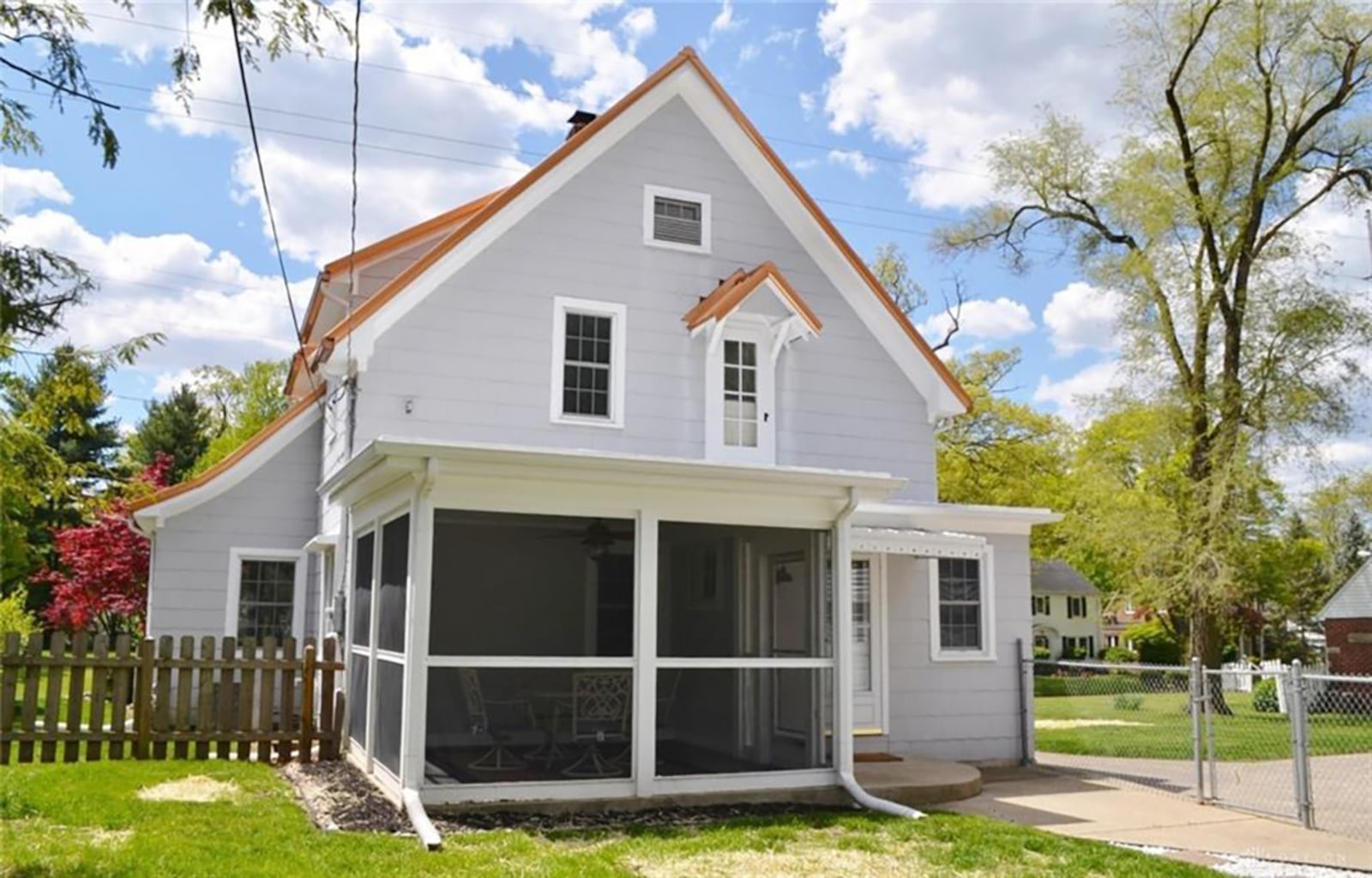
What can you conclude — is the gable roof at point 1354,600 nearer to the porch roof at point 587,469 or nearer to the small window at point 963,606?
the small window at point 963,606

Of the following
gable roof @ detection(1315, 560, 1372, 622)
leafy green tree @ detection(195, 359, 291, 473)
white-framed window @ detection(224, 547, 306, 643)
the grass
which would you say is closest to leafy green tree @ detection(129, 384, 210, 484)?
leafy green tree @ detection(195, 359, 291, 473)

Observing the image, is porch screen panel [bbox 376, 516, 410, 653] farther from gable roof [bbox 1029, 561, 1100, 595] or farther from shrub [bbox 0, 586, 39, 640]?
gable roof [bbox 1029, 561, 1100, 595]

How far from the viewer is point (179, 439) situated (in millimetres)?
38625

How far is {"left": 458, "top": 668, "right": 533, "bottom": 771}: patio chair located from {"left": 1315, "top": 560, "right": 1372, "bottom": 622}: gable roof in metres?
25.1

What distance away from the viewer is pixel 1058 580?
57719 millimetres

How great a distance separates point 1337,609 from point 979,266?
1270 centimetres

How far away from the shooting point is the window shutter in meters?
14.0

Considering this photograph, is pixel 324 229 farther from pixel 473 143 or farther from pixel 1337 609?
pixel 1337 609

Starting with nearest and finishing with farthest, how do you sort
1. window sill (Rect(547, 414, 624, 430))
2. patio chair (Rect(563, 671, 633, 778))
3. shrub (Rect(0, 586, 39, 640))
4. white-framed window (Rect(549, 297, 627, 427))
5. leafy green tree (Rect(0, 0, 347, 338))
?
leafy green tree (Rect(0, 0, 347, 338)) → patio chair (Rect(563, 671, 633, 778)) → window sill (Rect(547, 414, 624, 430)) → white-framed window (Rect(549, 297, 627, 427)) → shrub (Rect(0, 586, 39, 640))

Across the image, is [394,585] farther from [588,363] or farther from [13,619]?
[13,619]

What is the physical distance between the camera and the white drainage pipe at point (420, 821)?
23.1 feet

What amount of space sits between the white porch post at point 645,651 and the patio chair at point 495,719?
1.57 metres

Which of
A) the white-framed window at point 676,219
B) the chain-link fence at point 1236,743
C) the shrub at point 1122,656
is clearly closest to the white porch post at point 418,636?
the white-framed window at point 676,219

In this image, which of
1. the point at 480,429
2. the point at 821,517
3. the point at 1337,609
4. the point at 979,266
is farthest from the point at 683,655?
the point at 1337,609
